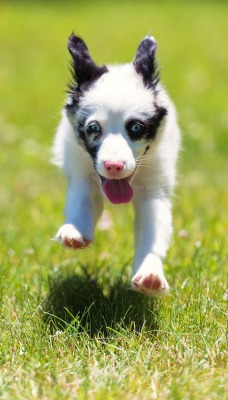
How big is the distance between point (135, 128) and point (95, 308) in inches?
36.8

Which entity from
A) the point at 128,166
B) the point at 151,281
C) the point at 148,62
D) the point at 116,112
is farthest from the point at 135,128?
the point at 151,281

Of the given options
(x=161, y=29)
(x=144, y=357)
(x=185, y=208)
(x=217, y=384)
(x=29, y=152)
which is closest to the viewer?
(x=217, y=384)

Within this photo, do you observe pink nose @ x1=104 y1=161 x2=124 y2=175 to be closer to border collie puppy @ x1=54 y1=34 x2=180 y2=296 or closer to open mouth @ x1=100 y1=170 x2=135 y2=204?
border collie puppy @ x1=54 y1=34 x2=180 y2=296

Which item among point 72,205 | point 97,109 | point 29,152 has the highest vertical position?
point 97,109

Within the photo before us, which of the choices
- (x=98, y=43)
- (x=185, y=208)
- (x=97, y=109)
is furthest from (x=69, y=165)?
(x=98, y=43)

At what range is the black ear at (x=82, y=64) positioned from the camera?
377cm

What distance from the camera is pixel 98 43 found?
1509cm

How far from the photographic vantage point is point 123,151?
3410 mm

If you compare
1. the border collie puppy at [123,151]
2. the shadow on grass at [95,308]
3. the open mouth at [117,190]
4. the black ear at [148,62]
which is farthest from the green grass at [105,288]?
the black ear at [148,62]

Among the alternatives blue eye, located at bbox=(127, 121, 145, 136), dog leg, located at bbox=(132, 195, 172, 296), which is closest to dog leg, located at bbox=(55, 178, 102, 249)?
dog leg, located at bbox=(132, 195, 172, 296)

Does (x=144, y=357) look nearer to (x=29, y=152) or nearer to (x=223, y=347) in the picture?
(x=223, y=347)

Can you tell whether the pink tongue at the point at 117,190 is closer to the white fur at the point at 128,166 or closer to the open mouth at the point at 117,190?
the open mouth at the point at 117,190

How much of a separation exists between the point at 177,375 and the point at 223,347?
35 centimetres

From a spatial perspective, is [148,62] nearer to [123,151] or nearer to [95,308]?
[123,151]
